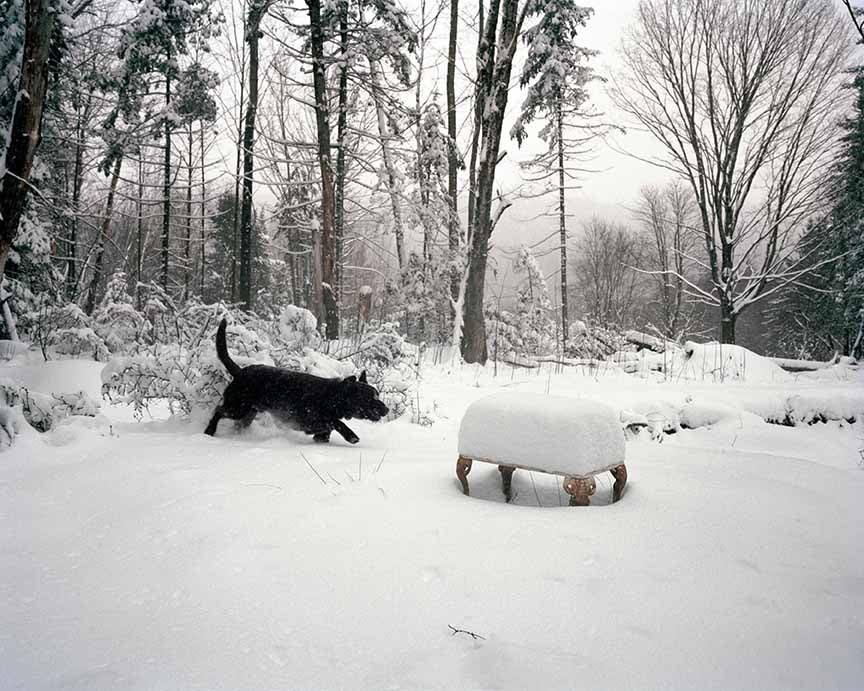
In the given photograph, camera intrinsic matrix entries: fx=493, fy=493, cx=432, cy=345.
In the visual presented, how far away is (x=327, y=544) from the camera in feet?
7.24

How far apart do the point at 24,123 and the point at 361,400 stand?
413cm

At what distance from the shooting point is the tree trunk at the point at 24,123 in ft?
15.1

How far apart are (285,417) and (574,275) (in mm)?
38588

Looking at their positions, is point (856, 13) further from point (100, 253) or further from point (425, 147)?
point (100, 253)

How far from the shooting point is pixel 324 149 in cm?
1079

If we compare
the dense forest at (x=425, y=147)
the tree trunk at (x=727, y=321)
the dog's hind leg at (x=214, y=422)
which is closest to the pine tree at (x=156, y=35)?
the dense forest at (x=425, y=147)

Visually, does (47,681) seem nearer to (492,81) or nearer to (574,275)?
(492,81)

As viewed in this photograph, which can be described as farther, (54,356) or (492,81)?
(492,81)

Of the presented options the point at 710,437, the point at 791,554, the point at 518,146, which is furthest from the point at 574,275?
the point at 791,554

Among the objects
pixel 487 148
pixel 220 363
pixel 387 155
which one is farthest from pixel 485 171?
pixel 220 363

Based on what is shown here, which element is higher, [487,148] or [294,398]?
[487,148]

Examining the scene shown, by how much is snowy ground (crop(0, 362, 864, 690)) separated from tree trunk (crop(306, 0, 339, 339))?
7.82m

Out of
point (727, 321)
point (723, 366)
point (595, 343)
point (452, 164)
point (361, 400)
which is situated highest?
point (452, 164)

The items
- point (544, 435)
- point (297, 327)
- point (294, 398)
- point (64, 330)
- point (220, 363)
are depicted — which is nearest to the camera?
point (544, 435)
